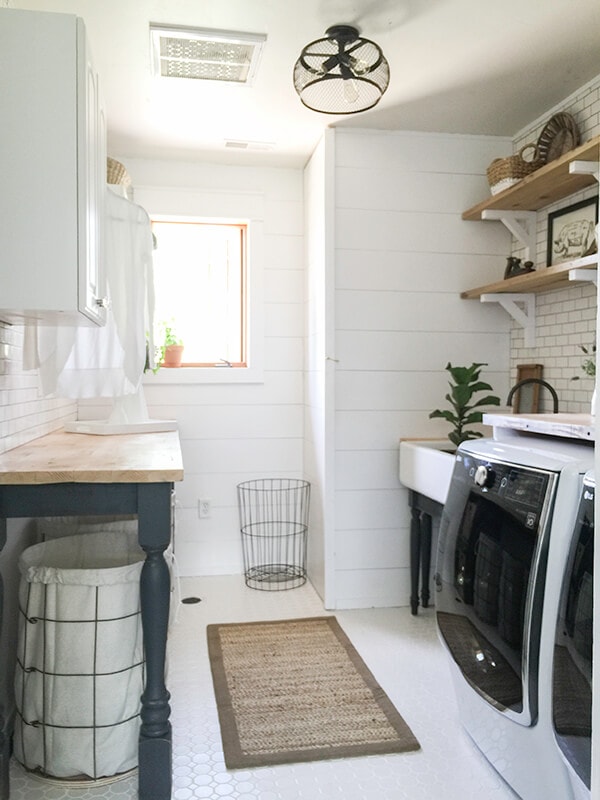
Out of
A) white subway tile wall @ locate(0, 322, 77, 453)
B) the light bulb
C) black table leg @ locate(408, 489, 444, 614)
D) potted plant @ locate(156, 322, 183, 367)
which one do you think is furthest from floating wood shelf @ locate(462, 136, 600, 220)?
white subway tile wall @ locate(0, 322, 77, 453)

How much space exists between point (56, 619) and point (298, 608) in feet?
5.21

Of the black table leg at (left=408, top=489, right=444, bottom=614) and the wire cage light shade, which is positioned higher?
the wire cage light shade

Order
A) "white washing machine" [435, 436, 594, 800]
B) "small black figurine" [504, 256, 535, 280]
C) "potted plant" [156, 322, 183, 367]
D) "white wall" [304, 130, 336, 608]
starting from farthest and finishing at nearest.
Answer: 1. "potted plant" [156, 322, 183, 367]
2. "white wall" [304, 130, 336, 608]
3. "small black figurine" [504, 256, 535, 280]
4. "white washing machine" [435, 436, 594, 800]

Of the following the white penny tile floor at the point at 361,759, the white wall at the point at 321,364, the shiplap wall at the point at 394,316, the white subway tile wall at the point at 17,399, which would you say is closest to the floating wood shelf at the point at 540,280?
the shiplap wall at the point at 394,316

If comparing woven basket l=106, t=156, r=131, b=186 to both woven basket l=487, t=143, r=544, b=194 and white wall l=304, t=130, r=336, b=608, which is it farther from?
woven basket l=487, t=143, r=544, b=194

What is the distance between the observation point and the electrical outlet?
3.71m

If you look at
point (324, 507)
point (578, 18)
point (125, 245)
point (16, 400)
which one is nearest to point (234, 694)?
point (324, 507)

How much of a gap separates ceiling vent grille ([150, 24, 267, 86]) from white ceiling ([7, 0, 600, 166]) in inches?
1.3

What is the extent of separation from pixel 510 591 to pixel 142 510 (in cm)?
94

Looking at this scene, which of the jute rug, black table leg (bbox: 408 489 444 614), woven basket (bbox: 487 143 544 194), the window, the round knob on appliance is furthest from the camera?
the window

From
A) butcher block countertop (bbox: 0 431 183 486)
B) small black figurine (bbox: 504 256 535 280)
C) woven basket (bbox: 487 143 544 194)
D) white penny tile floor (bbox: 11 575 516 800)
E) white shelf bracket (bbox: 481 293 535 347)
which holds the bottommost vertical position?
white penny tile floor (bbox: 11 575 516 800)

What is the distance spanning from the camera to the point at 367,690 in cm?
237

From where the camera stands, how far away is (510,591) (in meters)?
1.62

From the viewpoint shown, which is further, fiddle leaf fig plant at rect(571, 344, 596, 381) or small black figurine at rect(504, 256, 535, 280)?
small black figurine at rect(504, 256, 535, 280)
